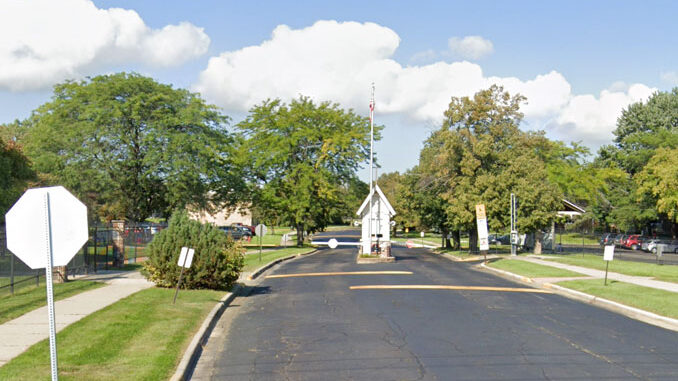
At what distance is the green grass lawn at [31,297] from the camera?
46.1 ft

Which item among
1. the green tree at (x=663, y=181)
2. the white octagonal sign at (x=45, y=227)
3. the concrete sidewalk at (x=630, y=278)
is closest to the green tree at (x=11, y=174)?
the concrete sidewalk at (x=630, y=278)

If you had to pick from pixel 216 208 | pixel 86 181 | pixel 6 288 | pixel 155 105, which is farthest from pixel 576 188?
pixel 6 288

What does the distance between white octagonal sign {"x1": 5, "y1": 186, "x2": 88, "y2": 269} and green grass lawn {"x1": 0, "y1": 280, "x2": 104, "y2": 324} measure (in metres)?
7.99

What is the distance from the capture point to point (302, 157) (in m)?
57.5

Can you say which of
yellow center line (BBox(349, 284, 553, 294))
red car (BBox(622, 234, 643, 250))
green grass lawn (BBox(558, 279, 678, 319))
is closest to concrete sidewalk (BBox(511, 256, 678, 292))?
green grass lawn (BBox(558, 279, 678, 319))

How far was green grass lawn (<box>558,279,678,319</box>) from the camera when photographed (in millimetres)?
16422

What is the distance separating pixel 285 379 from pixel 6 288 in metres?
12.1

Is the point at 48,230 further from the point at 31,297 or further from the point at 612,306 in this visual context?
the point at 612,306

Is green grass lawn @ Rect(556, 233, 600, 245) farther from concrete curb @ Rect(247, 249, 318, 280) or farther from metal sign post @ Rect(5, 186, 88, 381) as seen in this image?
metal sign post @ Rect(5, 186, 88, 381)

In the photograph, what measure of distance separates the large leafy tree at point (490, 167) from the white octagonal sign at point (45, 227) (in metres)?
37.4

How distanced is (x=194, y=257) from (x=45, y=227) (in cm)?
1294

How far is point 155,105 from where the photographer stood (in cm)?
4556

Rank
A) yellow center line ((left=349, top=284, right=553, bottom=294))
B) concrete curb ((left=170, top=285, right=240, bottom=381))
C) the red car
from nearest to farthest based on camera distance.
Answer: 1. concrete curb ((left=170, top=285, right=240, bottom=381))
2. yellow center line ((left=349, top=284, right=553, bottom=294))
3. the red car

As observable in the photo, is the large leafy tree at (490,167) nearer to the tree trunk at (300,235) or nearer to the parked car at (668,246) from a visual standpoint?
the tree trunk at (300,235)
